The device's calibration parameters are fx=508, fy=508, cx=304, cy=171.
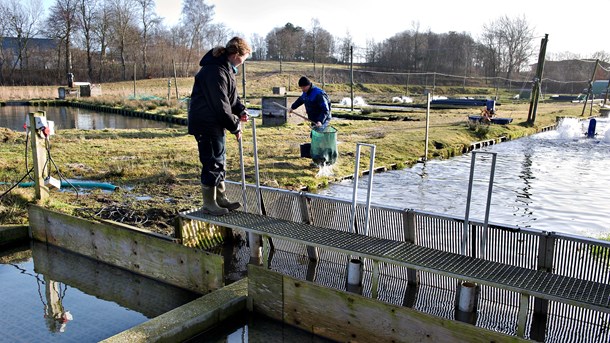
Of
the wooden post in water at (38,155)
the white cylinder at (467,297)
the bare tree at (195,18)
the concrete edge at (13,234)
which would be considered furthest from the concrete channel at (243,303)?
the bare tree at (195,18)

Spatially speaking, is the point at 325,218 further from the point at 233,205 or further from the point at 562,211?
the point at 562,211

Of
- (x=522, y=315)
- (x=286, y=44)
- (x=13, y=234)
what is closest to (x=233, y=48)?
(x=522, y=315)

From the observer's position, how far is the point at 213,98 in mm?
4988

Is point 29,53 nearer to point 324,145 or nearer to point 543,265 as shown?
point 324,145

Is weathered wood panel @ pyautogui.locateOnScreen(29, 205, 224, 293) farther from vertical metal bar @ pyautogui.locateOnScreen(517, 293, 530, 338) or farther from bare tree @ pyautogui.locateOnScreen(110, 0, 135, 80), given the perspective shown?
bare tree @ pyautogui.locateOnScreen(110, 0, 135, 80)

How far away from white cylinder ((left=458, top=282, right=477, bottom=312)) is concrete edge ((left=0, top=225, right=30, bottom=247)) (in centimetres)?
604

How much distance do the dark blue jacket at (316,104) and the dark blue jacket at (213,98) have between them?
4378 mm

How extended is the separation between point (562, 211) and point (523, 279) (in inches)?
258

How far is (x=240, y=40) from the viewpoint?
16.9 ft

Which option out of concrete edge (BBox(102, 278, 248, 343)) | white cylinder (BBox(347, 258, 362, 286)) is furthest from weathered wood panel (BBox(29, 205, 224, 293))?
white cylinder (BBox(347, 258, 362, 286))

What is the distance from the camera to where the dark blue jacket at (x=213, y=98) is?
4.98 meters

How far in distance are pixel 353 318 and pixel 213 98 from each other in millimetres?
2458

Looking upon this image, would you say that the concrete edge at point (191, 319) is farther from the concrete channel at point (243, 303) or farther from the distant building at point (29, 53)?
the distant building at point (29, 53)

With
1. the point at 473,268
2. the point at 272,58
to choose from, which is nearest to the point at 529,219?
the point at 473,268
